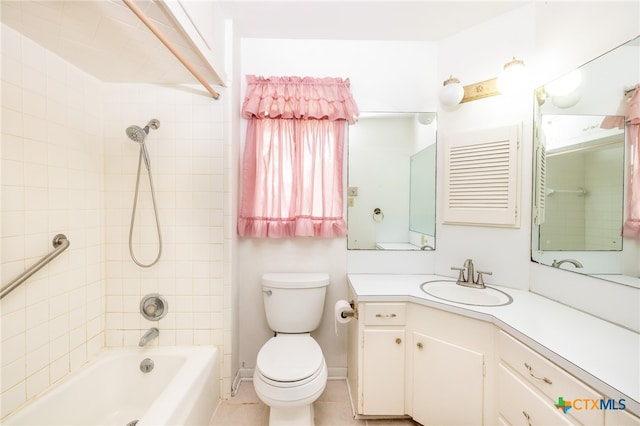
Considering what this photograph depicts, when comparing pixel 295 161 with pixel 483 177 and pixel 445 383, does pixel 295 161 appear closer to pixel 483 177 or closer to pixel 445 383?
pixel 483 177

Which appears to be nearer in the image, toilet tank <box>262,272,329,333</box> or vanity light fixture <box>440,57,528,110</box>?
vanity light fixture <box>440,57,528,110</box>

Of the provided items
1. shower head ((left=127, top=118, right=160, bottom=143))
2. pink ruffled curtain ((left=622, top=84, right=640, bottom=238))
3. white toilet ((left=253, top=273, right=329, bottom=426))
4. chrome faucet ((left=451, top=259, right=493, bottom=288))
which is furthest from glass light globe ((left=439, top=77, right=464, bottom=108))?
shower head ((left=127, top=118, right=160, bottom=143))

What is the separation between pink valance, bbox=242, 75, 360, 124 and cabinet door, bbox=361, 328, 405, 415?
4.65 feet

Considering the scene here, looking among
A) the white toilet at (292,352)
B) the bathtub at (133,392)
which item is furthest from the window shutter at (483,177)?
the bathtub at (133,392)

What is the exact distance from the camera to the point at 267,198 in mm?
1739

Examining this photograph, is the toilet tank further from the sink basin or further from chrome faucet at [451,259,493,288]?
chrome faucet at [451,259,493,288]

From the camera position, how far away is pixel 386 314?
139cm

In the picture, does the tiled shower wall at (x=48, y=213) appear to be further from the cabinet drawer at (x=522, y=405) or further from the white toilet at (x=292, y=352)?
the cabinet drawer at (x=522, y=405)

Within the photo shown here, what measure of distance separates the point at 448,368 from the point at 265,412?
1.11 metres

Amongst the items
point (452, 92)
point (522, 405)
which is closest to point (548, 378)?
point (522, 405)

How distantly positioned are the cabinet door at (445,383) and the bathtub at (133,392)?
117 cm

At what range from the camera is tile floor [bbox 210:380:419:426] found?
1.45m

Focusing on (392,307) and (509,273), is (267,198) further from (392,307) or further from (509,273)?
(509,273)

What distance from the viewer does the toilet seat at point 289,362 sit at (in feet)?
3.92
